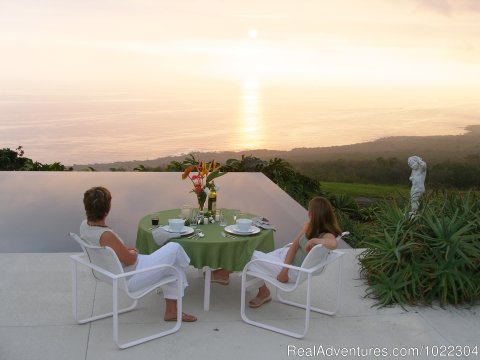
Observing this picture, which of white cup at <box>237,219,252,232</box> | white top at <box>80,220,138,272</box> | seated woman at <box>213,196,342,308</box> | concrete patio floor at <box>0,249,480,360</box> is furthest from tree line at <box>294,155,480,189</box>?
white top at <box>80,220,138,272</box>

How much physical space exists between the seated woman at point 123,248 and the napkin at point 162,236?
0.23 m

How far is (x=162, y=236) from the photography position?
442cm

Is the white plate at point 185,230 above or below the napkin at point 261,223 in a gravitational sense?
below

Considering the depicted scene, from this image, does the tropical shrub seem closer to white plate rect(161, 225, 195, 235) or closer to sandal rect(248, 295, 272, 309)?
sandal rect(248, 295, 272, 309)

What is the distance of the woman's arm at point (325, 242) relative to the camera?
160 inches

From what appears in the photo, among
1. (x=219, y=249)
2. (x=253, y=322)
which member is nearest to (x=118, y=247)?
(x=219, y=249)

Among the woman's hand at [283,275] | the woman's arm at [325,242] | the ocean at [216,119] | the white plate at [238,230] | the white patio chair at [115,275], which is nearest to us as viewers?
the white patio chair at [115,275]

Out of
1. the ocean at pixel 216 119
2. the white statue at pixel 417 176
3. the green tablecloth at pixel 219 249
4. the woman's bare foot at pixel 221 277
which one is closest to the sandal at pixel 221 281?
the woman's bare foot at pixel 221 277

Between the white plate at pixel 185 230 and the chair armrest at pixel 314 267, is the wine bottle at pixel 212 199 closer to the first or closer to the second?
the white plate at pixel 185 230

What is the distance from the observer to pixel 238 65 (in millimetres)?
10289

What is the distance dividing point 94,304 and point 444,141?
10771mm

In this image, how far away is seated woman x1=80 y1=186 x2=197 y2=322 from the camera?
3.93 meters

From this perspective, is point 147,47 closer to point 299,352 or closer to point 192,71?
point 192,71

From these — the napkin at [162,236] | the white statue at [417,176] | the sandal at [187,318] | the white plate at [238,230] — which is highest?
the white statue at [417,176]
